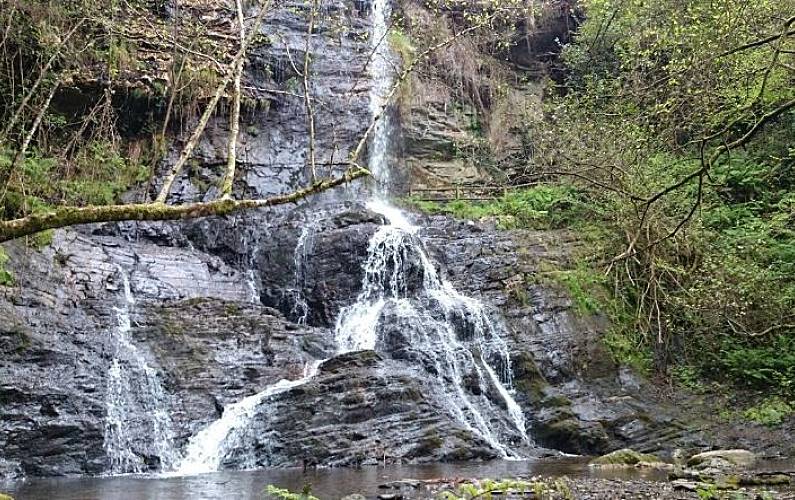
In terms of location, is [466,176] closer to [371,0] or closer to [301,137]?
[301,137]

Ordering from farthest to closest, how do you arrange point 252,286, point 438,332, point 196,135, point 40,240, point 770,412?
point 252,286 → point 438,332 → point 40,240 → point 770,412 → point 196,135

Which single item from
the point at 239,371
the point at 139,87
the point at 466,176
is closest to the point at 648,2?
the point at 466,176

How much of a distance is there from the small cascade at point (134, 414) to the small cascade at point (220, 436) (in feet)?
0.95

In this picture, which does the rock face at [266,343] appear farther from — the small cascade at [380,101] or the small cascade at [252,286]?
the small cascade at [380,101]

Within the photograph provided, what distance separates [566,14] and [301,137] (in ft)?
40.6

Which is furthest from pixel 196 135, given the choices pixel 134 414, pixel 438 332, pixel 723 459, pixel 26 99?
pixel 438 332

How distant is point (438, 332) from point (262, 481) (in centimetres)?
597

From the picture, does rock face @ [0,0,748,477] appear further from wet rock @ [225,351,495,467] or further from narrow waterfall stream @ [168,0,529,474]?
narrow waterfall stream @ [168,0,529,474]

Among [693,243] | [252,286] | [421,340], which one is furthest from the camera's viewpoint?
[252,286]

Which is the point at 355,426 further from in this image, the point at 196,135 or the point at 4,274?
the point at 196,135

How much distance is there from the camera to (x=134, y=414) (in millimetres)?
11164

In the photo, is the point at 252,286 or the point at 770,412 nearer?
the point at 770,412

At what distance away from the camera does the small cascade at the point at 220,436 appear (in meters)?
10.8

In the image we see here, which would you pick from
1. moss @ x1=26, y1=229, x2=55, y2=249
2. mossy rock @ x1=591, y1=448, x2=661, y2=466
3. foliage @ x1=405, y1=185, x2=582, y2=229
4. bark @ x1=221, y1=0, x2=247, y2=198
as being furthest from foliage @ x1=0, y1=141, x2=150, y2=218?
mossy rock @ x1=591, y1=448, x2=661, y2=466
